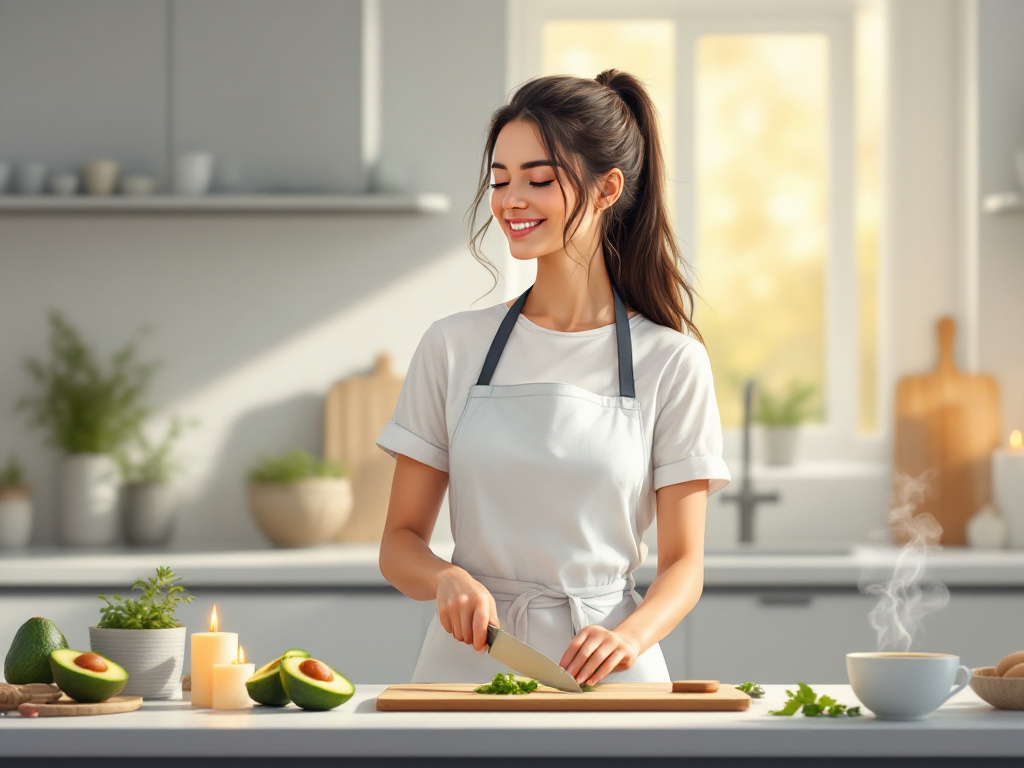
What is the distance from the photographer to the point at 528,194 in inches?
62.5

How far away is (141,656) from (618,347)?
0.75m

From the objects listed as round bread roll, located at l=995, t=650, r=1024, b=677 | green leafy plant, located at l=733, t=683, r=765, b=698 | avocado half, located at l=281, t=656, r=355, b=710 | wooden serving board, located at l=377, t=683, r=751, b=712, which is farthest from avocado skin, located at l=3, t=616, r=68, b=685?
Result: round bread roll, located at l=995, t=650, r=1024, b=677

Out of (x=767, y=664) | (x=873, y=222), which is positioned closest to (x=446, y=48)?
(x=873, y=222)

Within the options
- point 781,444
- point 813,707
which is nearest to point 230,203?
point 781,444

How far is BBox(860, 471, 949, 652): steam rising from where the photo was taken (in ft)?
8.82

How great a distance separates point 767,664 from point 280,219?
178 cm

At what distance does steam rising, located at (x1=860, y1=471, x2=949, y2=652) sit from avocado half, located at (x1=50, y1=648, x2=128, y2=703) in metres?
1.43

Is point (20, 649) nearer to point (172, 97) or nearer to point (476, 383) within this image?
point (476, 383)

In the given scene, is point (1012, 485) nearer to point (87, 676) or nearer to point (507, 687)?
point (507, 687)

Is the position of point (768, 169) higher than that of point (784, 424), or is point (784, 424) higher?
point (768, 169)

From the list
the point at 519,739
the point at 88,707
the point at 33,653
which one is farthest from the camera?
the point at 33,653

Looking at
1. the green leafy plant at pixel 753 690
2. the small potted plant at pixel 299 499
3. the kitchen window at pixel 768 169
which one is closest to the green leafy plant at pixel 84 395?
the small potted plant at pixel 299 499

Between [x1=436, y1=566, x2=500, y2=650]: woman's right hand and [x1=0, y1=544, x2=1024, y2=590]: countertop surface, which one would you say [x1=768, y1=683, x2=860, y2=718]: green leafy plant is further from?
[x1=0, y1=544, x2=1024, y2=590]: countertop surface

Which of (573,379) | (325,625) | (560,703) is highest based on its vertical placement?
(573,379)
